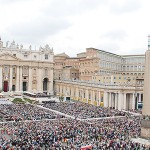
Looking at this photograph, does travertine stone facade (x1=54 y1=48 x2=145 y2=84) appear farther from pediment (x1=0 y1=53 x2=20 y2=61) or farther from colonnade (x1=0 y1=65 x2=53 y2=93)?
pediment (x1=0 y1=53 x2=20 y2=61)

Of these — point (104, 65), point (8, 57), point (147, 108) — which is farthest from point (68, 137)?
point (8, 57)

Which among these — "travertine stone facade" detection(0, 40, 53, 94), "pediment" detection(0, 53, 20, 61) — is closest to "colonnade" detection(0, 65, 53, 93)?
"travertine stone facade" detection(0, 40, 53, 94)

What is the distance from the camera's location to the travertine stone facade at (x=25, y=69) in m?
88.9

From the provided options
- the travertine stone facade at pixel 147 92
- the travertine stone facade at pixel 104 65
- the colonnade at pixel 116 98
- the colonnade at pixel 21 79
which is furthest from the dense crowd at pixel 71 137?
the colonnade at pixel 21 79

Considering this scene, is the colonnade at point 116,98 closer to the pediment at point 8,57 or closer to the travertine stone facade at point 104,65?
the travertine stone facade at point 104,65

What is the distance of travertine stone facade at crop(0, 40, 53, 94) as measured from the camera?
8888cm

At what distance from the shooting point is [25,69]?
305 feet

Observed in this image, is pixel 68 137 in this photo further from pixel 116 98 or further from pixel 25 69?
pixel 25 69

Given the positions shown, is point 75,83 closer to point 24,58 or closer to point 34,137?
point 24,58

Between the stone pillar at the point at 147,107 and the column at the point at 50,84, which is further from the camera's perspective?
the column at the point at 50,84

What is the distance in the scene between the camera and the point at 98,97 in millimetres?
67188

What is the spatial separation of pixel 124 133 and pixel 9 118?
56.6 feet

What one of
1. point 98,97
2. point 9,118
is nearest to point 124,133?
point 9,118

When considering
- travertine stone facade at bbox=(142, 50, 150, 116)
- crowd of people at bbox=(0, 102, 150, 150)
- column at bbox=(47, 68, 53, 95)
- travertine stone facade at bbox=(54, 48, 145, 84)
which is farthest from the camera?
column at bbox=(47, 68, 53, 95)
